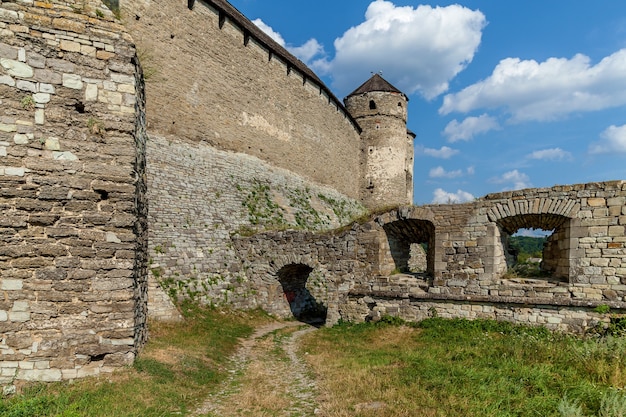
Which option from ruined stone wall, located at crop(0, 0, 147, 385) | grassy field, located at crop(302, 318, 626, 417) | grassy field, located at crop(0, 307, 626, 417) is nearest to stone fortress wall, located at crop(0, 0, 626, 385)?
ruined stone wall, located at crop(0, 0, 147, 385)

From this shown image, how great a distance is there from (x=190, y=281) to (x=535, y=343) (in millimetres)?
9061

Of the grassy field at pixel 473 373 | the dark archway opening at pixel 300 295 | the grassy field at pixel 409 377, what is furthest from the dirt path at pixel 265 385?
the dark archway opening at pixel 300 295

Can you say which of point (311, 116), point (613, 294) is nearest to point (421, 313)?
point (613, 294)

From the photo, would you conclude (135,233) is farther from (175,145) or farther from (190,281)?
(175,145)

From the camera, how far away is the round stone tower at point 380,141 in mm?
30625

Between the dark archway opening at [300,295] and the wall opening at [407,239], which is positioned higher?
the wall opening at [407,239]

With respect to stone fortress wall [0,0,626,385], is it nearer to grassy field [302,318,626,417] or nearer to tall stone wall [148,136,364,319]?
tall stone wall [148,136,364,319]

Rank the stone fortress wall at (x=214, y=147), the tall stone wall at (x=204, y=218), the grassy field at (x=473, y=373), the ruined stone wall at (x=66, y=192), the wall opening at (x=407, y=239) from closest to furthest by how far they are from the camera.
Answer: the grassy field at (x=473, y=373)
the ruined stone wall at (x=66, y=192)
the wall opening at (x=407, y=239)
the tall stone wall at (x=204, y=218)
the stone fortress wall at (x=214, y=147)

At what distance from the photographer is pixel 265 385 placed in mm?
6691

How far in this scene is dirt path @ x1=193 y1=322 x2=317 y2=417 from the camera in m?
5.48

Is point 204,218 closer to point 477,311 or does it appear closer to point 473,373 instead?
point 477,311

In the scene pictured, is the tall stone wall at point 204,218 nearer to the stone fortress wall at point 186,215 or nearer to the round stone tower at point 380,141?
the stone fortress wall at point 186,215

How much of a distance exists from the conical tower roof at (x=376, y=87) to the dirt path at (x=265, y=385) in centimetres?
2487

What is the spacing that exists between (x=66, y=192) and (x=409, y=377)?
5.86 metres
